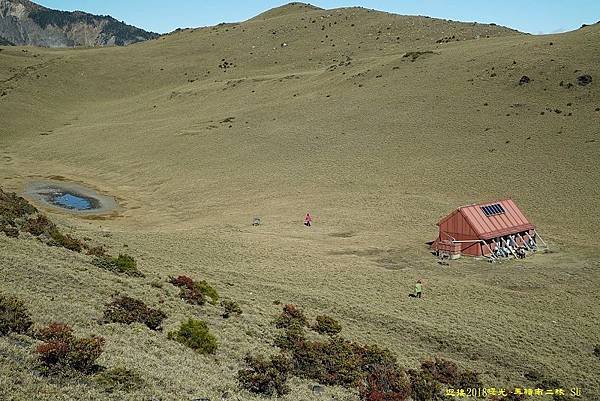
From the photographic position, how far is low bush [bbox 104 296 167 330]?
1794 centimetres

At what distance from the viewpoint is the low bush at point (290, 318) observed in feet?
70.6

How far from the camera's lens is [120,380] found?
1313 centimetres

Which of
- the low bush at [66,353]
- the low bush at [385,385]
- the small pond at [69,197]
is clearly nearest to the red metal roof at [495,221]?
the low bush at [385,385]

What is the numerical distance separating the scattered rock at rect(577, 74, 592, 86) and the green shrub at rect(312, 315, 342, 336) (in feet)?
213

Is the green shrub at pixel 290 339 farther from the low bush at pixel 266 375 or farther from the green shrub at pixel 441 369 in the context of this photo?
the green shrub at pixel 441 369

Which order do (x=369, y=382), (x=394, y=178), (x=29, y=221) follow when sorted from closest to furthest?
(x=369, y=382) < (x=29, y=221) < (x=394, y=178)

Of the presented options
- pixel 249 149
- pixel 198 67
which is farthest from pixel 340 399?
pixel 198 67

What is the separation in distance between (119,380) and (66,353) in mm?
1435

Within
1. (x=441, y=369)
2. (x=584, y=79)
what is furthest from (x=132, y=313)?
(x=584, y=79)

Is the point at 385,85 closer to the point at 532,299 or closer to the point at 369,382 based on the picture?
the point at 532,299

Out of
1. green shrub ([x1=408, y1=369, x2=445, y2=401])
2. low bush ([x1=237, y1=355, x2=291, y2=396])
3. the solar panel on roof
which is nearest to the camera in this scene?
low bush ([x1=237, y1=355, x2=291, y2=396])

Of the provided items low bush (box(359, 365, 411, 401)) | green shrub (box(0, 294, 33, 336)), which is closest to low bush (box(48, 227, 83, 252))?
green shrub (box(0, 294, 33, 336))

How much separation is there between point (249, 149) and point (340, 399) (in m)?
55.8

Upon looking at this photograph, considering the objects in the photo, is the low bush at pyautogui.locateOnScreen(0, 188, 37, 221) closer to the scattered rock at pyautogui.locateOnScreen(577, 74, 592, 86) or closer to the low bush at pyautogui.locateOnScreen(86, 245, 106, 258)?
the low bush at pyautogui.locateOnScreen(86, 245, 106, 258)
